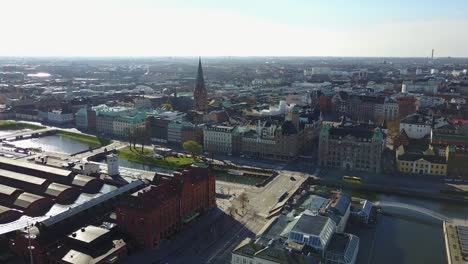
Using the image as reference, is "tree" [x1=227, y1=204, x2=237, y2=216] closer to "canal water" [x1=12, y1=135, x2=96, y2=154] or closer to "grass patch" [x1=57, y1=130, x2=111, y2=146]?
"canal water" [x1=12, y1=135, x2=96, y2=154]

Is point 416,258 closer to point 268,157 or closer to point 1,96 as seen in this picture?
point 268,157

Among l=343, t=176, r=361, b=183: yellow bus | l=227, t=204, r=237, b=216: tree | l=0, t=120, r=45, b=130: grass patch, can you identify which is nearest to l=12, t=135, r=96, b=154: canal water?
l=0, t=120, r=45, b=130: grass patch

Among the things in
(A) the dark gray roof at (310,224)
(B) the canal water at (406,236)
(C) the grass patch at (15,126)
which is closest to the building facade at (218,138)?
(B) the canal water at (406,236)

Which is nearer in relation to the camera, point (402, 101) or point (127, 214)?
point (127, 214)

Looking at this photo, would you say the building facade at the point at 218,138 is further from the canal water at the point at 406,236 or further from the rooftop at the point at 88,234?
the rooftop at the point at 88,234

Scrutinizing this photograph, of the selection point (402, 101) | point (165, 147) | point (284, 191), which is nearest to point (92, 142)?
point (165, 147)

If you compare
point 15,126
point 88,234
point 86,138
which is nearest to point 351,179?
point 88,234
